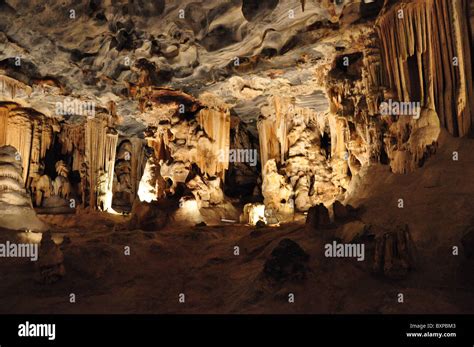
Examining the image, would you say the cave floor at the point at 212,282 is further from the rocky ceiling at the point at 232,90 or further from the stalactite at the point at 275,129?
the stalactite at the point at 275,129

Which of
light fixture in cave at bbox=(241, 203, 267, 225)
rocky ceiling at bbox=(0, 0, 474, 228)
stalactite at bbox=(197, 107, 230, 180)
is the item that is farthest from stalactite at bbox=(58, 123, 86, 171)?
light fixture in cave at bbox=(241, 203, 267, 225)

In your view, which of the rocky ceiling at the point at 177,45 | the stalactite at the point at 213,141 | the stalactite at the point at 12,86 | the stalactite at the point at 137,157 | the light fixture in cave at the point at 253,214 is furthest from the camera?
the stalactite at the point at 137,157

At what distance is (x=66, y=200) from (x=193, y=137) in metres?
5.30

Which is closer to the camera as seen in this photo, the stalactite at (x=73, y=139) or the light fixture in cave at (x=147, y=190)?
the light fixture in cave at (x=147, y=190)

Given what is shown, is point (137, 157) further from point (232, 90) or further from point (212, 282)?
point (212, 282)

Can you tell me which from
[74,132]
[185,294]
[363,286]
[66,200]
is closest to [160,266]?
[185,294]

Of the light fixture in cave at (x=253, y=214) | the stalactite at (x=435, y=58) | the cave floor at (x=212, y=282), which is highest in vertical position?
the stalactite at (x=435, y=58)

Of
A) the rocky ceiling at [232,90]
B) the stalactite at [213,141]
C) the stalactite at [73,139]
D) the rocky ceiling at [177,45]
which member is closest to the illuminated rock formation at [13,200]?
the rocky ceiling at [177,45]

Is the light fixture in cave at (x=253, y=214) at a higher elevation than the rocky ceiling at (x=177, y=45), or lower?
lower

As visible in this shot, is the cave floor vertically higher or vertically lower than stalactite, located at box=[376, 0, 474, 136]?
lower

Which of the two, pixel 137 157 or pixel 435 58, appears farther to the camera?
pixel 137 157

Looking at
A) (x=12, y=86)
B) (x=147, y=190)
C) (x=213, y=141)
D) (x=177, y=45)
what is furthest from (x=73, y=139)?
(x=177, y=45)

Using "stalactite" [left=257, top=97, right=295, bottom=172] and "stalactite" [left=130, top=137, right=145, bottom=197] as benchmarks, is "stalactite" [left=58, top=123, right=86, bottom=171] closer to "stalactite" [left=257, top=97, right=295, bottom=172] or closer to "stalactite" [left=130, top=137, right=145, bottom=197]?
"stalactite" [left=130, top=137, right=145, bottom=197]

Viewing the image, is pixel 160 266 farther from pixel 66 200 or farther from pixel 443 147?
pixel 66 200
